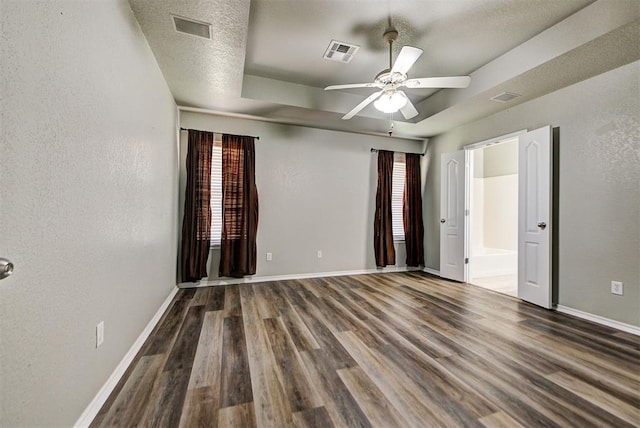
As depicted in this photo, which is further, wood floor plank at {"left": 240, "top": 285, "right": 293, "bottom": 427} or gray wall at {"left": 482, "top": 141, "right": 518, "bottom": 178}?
gray wall at {"left": 482, "top": 141, "right": 518, "bottom": 178}

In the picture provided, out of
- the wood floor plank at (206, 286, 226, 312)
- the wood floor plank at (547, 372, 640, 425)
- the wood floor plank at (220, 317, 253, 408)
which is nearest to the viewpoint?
the wood floor plank at (547, 372, 640, 425)

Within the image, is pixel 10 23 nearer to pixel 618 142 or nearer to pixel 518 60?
pixel 518 60

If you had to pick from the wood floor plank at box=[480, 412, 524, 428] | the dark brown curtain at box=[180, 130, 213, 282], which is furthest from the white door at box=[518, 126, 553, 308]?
the dark brown curtain at box=[180, 130, 213, 282]

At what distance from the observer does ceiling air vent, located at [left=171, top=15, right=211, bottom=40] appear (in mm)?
2013

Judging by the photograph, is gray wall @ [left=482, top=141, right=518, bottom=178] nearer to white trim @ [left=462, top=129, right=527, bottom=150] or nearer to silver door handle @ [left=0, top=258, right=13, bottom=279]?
white trim @ [left=462, top=129, right=527, bottom=150]

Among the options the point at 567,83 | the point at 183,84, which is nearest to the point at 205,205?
the point at 183,84

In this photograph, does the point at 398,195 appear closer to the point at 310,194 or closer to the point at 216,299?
the point at 310,194

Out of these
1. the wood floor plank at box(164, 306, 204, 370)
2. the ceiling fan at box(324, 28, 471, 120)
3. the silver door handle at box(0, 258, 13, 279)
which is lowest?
the wood floor plank at box(164, 306, 204, 370)

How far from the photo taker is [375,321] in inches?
107

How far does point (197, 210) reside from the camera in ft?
12.5

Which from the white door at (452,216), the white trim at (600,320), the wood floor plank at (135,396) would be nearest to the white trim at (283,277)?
the white door at (452,216)

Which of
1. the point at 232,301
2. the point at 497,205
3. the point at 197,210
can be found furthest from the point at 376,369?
the point at 497,205

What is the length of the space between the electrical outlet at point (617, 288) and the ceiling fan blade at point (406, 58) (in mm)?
2944

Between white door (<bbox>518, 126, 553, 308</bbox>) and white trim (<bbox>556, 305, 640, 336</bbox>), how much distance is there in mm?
144
